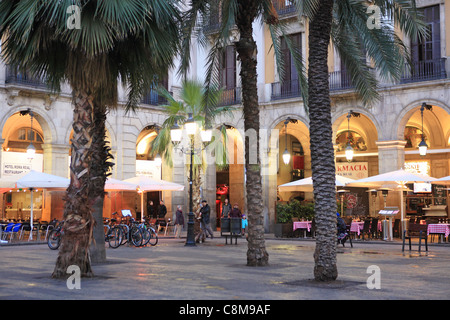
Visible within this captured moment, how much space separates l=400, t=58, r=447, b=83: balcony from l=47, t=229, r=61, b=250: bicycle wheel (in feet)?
49.8

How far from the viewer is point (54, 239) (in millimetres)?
19906

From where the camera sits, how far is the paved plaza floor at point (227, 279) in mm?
8836

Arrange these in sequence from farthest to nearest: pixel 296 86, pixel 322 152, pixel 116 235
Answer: pixel 296 86 < pixel 116 235 < pixel 322 152

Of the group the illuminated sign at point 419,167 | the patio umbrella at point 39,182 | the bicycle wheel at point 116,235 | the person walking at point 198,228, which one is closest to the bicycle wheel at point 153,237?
the bicycle wheel at point 116,235

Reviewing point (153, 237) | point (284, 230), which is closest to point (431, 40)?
point (284, 230)

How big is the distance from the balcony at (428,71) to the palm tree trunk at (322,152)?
1506cm

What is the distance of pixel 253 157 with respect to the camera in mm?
13109

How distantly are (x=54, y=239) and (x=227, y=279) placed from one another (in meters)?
10.8

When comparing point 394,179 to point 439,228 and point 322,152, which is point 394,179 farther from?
point 322,152

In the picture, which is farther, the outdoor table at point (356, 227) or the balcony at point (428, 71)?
the balcony at point (428, 71)

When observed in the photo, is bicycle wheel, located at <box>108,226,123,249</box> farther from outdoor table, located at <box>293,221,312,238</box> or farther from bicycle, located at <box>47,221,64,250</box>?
outdoor table, located at <box>293,221,312,238</box>

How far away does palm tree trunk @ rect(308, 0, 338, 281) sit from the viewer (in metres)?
10.1

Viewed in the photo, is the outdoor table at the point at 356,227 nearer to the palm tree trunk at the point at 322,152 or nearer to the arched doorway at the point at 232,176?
the arched doorway at the point at 232,176

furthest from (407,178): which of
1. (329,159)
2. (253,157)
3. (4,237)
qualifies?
(4,237)
